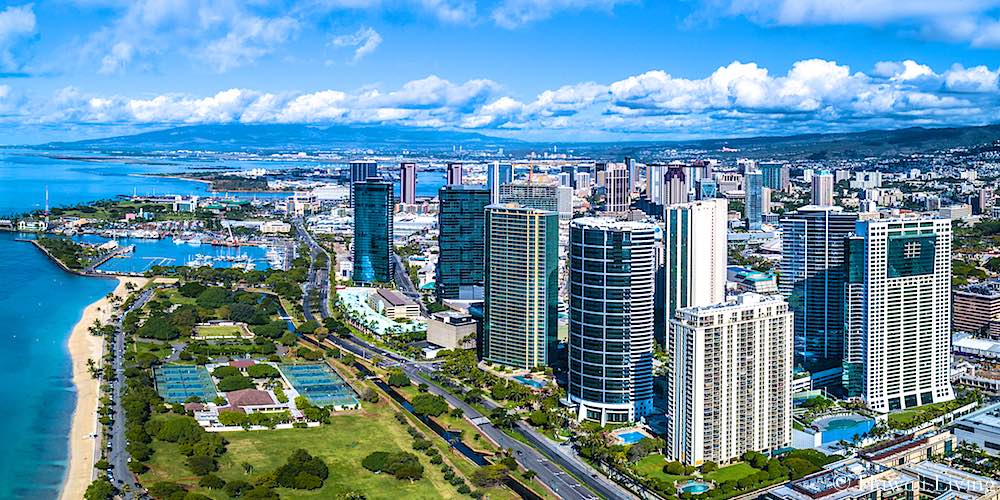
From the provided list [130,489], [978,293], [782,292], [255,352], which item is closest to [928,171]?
[978,293]

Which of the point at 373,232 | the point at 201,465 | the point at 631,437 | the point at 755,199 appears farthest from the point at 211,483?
the point at 755,199

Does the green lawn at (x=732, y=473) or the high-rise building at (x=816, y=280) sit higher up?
the high-rise building at (x=816, y=280)

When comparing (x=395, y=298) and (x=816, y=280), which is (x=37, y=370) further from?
(x=816, y=280)

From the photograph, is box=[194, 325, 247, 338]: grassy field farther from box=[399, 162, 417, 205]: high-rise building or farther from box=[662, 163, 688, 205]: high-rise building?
box=[399, 162, 417, 205]: high-rise building

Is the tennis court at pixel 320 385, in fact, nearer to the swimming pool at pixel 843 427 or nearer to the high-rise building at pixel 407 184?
the swimming pool at pixel 843 427

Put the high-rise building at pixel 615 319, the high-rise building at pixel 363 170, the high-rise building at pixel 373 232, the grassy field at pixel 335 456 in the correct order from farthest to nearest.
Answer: the high-rise building at pixel 363 170, the high-rise building at pixel 373 232, the high-rise building at pixel 615 319, the grassy field at pixel 335 456

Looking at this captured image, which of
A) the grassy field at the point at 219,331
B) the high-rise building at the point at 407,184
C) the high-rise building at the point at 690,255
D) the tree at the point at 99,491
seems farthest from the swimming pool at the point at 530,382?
the high-rise building at the point at 407,184

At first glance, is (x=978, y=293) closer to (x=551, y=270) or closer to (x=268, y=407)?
(x=551, y=270)
